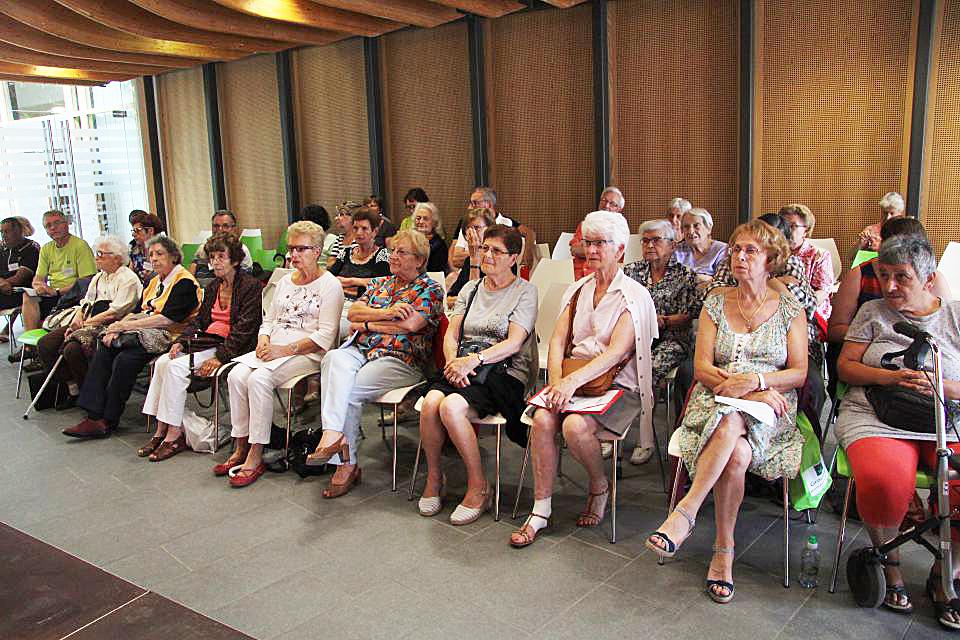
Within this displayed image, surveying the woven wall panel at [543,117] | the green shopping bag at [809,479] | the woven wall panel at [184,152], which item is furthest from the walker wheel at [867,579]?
the woven wall panel at [184,152]

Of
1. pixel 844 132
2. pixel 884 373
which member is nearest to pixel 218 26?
pixel 844 132

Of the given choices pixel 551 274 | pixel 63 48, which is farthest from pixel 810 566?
pixel 63 48

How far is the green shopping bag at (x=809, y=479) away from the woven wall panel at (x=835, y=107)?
148 inches

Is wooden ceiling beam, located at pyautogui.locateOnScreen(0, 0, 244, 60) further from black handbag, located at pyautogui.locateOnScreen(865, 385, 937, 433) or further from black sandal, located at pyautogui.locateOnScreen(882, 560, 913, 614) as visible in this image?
black sandal, located at pyautogui.locateOnScreen(882, 560, 913, 614)

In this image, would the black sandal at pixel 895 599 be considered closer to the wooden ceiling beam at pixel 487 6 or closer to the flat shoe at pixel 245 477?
the flat shoe at pixel 245 477

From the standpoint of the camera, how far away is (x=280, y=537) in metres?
3.60

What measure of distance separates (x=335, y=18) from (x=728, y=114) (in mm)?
3896

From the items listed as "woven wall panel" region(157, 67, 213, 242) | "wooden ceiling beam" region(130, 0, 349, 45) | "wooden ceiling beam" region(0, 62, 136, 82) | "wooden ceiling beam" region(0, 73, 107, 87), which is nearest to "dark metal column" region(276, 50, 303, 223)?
"wooden ceiling beam" region(130, 0, 349, 45)

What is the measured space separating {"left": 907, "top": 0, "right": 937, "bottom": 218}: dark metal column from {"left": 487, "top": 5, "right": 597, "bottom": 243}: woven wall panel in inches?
104

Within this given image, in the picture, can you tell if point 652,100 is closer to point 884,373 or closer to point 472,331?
point 472,331

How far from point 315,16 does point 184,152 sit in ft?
14.6

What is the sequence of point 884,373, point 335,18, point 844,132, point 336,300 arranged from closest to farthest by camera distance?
point 884,373 < point 336,300 < point 844,132 < point 335,18

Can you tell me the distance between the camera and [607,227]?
3678 millimetres

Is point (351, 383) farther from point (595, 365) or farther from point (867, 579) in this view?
point (867, 579)
